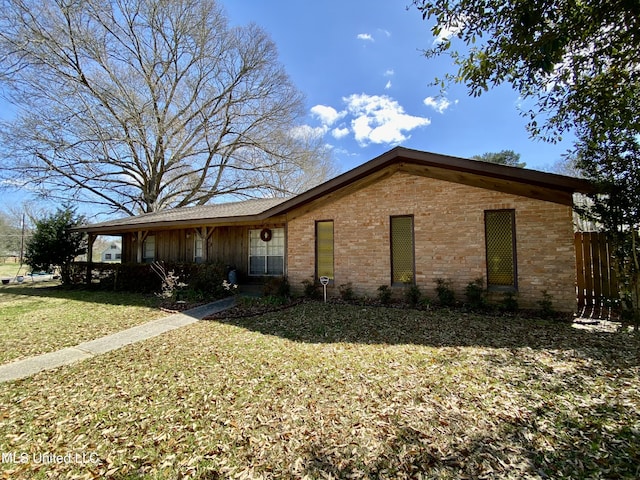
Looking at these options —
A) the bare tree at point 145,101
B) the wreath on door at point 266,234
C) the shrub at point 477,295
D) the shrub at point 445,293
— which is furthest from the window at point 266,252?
the bare tree at point 145,101

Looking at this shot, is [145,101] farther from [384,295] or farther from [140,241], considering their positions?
[384,295]

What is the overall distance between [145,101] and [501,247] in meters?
20.7

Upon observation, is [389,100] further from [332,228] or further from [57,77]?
[57,77]

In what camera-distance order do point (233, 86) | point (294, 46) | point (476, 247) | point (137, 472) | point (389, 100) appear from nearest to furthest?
point (137, 472)
point (476, 247)
point (294, 46)
point (389, 100)
point (233, 86)

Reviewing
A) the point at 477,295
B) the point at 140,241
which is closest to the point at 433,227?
the point at 477,295

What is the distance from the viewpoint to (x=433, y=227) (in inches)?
297

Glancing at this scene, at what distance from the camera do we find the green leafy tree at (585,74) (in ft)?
15.0

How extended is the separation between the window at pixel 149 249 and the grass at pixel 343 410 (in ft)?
34.1

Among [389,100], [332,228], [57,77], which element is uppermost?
[57,77]

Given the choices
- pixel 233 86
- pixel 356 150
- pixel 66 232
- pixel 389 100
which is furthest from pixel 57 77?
pixel 356 150

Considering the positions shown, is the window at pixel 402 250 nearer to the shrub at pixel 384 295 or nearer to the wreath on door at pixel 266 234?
the shrub at pixel 384 295

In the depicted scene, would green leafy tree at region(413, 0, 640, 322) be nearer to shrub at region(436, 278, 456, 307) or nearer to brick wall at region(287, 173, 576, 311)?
brick wall at region(287, 173, 576, 311)

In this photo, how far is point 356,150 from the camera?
1058 inches

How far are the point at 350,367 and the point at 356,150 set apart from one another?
2516 centimetres
